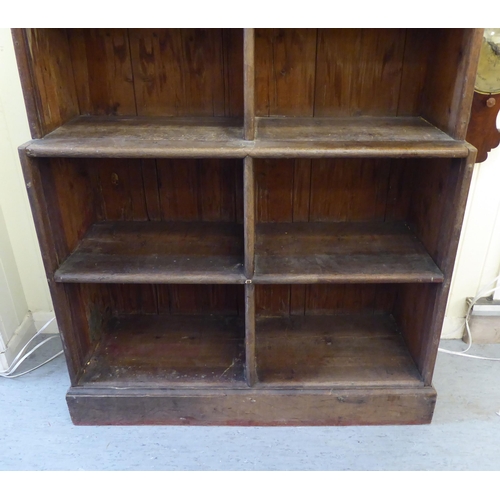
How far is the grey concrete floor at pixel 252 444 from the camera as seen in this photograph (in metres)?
1.57

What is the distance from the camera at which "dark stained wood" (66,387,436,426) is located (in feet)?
5.46

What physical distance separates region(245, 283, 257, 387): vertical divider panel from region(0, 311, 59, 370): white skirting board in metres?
1.02

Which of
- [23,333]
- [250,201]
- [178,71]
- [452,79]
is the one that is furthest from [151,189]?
[452,79]

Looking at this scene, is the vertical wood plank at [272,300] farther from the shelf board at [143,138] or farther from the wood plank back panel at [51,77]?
the wood plank back panel at [51,77]

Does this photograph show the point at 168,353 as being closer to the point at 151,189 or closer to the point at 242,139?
the point at 151,189

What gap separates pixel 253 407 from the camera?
168 cm

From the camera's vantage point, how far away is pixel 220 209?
1825 mm

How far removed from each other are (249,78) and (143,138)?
0.37 meters

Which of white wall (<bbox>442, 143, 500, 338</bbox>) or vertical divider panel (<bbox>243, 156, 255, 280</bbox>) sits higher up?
vertical divider panel (<bbox>243, 156, 255, 280</bbox>)

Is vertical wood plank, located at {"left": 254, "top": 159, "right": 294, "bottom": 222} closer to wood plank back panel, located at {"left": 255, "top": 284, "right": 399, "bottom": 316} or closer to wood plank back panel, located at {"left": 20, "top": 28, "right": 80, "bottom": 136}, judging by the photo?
wood plank back panel, located at {"left": 255, "top": 284, "right": 399, "bottom": 316}

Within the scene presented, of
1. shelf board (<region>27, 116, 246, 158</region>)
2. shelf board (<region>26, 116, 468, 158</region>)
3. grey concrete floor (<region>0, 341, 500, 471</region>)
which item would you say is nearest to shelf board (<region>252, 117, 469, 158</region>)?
shelf board (<region>26, 116, 468, 158</region>)

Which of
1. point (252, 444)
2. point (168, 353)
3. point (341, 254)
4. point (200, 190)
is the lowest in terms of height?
point (252, 444)

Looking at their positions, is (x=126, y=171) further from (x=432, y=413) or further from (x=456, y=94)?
(x=432, y=413)

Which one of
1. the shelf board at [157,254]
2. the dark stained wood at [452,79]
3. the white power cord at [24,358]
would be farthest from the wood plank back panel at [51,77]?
the dark stained wood at [452,79]
